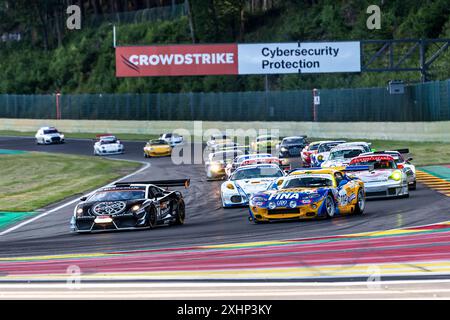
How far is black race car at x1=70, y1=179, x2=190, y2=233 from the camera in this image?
2262 cm

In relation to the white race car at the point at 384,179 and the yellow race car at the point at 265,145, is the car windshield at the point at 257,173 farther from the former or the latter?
the yellow race car at the point at 265,145

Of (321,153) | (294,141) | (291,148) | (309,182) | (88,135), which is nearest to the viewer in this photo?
(309,182)

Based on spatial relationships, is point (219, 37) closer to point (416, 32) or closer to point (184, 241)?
point (416, 32)

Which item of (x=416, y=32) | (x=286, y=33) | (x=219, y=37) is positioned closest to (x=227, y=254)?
(x=416, y=32)

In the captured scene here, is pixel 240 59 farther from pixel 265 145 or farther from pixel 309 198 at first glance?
pixel 309 198

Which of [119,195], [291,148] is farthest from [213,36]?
[119,195]

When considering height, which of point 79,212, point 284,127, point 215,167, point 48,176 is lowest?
point 48,176

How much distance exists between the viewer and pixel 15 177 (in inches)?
1815

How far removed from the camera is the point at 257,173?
90.5 ft

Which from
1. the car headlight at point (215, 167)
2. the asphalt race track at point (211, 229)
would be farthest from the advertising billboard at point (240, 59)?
the asphalt race track at point (211, 229)

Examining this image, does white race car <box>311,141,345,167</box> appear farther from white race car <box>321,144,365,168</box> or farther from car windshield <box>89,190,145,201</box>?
car windshield <box>89,190,145,201</box>

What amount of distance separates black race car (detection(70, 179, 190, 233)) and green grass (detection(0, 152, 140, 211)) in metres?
7.67

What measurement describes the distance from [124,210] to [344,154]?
1311cm
